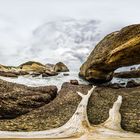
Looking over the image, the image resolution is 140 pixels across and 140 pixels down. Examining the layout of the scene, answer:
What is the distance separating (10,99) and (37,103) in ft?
9.20

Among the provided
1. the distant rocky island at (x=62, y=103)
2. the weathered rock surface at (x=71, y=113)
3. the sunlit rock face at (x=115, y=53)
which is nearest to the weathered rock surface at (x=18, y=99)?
the distant rocky island at (x=62, y=103)

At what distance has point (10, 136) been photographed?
2130 centimetres

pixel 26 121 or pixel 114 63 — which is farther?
pixel 114 63

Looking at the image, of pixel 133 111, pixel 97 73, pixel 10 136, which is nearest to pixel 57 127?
pixel 10 136

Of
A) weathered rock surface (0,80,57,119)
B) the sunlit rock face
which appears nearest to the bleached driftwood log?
weathered rock surface (0,80,57,119)

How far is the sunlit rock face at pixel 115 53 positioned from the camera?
130ft

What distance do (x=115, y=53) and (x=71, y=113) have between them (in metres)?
17.4

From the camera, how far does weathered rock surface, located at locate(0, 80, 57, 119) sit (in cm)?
2633

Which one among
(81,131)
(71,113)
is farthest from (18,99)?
(81,131)

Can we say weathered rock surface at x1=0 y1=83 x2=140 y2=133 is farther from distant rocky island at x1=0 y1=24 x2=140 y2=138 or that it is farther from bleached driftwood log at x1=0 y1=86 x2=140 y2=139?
bleached driftwood log at x1=0 y1=86 x2=140 y2=139

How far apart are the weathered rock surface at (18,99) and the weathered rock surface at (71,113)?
0.94 metres

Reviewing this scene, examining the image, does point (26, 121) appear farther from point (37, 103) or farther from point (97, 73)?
point (97, 73)

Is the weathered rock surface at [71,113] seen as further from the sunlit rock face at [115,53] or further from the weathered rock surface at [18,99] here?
the sunlit rock face at [115,53]

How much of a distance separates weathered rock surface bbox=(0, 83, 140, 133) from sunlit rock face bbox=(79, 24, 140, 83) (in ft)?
25.2
